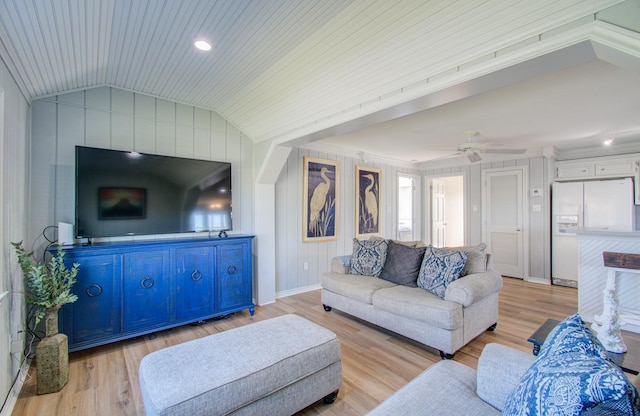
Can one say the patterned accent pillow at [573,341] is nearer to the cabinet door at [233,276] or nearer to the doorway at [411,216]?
the cabinet door at [233,276]

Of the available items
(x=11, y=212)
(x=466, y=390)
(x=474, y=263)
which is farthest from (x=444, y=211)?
(x=11, y=212)

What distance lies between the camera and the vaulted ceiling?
1.49m

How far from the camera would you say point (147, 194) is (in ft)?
9.71

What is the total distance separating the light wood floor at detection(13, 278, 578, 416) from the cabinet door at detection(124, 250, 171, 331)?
0.23 metres

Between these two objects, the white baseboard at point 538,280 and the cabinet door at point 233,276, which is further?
the white baseboard at point 538,280

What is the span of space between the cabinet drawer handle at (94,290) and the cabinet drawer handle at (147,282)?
32 centimetres

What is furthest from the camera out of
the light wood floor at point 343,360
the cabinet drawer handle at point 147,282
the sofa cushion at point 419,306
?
the cabinet drawer handle at point 147,282

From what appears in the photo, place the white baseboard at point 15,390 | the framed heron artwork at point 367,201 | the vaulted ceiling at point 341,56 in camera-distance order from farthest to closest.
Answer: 1. the framed heron artwork at point 367,201
2. the white baseboard at point 15,390
3. the vaulted ceiling at point 341,56

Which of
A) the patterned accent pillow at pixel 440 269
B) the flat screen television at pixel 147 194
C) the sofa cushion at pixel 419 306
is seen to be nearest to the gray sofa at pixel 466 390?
the sofa cushion at pixel 419 306

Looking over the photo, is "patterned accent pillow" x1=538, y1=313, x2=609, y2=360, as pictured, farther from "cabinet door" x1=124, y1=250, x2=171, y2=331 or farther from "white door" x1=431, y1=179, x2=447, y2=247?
"white door" x1=431, y1=179, x2=447, y2=247

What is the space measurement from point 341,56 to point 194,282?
2632mm

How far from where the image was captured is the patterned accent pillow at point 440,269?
268cm

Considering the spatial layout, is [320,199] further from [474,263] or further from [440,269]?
[474,263]

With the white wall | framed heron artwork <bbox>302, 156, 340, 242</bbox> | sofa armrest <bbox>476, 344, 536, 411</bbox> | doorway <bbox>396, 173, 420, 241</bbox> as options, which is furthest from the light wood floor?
the white wall
